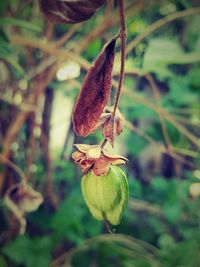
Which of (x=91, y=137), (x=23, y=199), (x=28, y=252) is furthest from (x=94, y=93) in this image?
(x=91, y=137)

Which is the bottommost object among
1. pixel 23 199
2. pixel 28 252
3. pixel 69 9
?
pixel 28 252

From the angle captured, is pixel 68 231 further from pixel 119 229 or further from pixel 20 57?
pixel 20 57

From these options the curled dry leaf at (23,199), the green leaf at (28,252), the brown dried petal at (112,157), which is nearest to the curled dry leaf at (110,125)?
the brown dried petal at (112,157)

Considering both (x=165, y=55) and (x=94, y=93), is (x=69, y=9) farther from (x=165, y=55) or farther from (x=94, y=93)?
(x=165, y=55)

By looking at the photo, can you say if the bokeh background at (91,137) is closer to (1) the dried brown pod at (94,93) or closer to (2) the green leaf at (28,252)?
(2) the green leaf at (28,252)

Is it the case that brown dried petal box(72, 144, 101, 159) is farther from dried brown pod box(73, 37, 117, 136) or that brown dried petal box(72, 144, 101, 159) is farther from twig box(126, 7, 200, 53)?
twig box(126, 7, 200, 53)

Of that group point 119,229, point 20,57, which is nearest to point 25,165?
point 20,57

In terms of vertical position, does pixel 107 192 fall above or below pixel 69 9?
below
